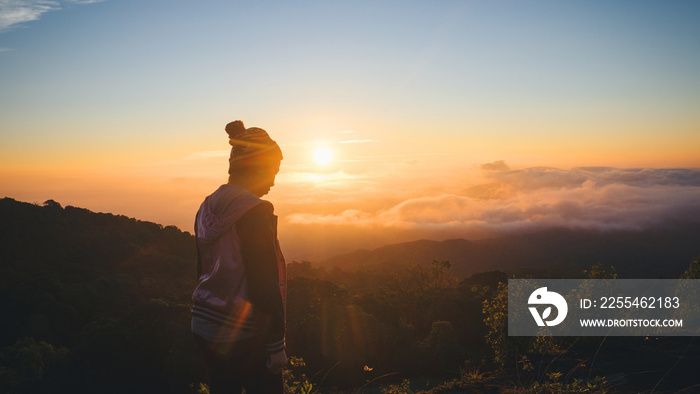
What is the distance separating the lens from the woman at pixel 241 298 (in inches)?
91.6

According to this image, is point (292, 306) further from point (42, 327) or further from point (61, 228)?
point (61, 228)

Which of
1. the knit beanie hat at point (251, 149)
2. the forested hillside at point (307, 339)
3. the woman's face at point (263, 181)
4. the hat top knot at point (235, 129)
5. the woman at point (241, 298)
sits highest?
the hat top knot at point (235, 129)

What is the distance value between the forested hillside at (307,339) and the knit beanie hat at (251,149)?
109 inches

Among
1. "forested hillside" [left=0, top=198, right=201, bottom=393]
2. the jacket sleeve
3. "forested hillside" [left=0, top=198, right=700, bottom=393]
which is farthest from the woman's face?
"forested hillside" [left=0, top=198, right=201, bottom=393]

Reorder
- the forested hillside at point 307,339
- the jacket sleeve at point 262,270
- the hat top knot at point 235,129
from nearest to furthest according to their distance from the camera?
the jacket sleeve at point 262,270 → the hat top knot at point 235,129 → the forested hillside at point 307,339

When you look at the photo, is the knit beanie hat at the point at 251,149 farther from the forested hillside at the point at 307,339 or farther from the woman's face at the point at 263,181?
the forested hillside at the point at 307,339

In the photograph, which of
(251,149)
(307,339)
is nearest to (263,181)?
(251,149)

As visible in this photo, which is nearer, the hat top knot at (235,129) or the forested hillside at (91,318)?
the hat top knot at (235,129)

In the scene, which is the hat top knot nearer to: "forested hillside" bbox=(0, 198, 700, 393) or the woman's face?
the woman's face

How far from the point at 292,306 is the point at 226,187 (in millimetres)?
34794

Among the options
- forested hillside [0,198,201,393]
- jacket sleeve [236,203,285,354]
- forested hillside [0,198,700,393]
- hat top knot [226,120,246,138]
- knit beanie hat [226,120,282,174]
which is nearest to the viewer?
jacket sleeve [236,203,285,354]

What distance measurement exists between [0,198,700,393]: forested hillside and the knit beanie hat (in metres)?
2.78

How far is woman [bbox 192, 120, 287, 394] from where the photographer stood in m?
2.33

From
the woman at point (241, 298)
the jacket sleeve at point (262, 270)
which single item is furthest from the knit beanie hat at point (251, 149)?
the jacket sleeve at point (262, 270)
